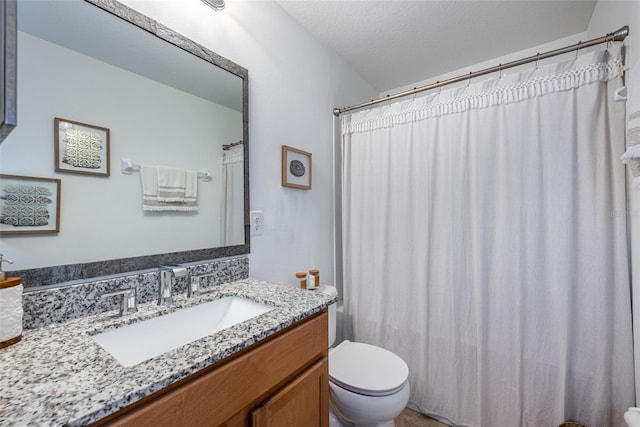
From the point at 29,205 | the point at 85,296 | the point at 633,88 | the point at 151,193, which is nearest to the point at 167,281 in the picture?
the point at 85,296

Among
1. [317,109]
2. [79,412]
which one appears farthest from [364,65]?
[79,412]

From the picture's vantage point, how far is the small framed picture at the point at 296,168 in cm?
166

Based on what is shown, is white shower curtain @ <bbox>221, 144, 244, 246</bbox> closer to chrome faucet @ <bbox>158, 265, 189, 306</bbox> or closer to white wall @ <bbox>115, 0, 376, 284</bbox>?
white wall @ <bbox>115, 0, 376, 284</bbox>

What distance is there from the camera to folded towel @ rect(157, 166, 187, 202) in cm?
111

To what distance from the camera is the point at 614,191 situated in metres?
1.30

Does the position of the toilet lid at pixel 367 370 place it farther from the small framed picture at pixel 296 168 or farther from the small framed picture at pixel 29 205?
the small framed picture at pixel 29 205

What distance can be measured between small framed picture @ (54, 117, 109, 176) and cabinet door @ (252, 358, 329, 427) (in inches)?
36.2

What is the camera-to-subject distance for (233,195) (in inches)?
54.0

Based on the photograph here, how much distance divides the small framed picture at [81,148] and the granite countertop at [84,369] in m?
0.48

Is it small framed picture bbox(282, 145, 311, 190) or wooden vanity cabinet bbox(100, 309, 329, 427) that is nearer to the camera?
wooden vanity cabinet bbox(100, 309, 329, 427)

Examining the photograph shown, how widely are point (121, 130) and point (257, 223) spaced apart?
0.72 meters

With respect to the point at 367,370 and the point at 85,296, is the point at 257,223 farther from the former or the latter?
the point at 367,370

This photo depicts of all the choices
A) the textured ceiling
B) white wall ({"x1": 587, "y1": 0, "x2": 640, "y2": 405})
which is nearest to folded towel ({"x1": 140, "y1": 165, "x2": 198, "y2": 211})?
the textured ceiling

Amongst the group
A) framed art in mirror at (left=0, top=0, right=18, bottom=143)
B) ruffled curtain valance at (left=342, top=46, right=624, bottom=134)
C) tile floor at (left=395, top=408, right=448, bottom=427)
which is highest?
ruffled curtain valance at (left=342, top=46, right=624, bottom=134)
